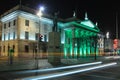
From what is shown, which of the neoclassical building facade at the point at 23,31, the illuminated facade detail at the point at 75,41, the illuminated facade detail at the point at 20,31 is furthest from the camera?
the illuminated facade detail at the point at 75,41

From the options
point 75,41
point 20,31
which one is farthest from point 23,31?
point 75,41

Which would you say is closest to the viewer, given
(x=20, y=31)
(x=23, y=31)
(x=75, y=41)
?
(x=20, y=31)

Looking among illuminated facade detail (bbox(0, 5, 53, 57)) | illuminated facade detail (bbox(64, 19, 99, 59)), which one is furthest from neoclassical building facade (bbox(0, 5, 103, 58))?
illuminated facade detail (bbox(64, 19, 99, 59))

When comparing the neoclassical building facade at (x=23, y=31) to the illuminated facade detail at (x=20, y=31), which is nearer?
the illuminated facade detail at (x=20, y=31)

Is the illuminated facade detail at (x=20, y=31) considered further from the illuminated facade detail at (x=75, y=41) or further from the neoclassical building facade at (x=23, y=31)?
the illuminated facade detail at (x=75, y=41)

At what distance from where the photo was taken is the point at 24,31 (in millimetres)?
52656

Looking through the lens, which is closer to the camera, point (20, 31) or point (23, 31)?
point (20, 31)

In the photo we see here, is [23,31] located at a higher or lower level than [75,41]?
higher

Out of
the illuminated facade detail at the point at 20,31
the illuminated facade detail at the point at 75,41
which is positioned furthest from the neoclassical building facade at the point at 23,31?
the illuminated facade detail at the point at 75,41

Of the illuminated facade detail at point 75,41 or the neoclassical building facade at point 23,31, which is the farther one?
the illuminated facade detail at point 75,41

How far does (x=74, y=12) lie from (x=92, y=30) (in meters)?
11.2

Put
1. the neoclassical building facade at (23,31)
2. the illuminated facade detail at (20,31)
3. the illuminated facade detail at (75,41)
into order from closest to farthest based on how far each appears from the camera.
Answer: the illuminated facade detail at (20,31)
the neoclassical building facade at (23,31)
the illuminated facade detail at (75,41)

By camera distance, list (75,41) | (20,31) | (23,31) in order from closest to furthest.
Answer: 1. (20,31)
2. (23,31)
3. (75,41)

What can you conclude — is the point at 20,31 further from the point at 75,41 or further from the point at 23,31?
the point at 75,41
